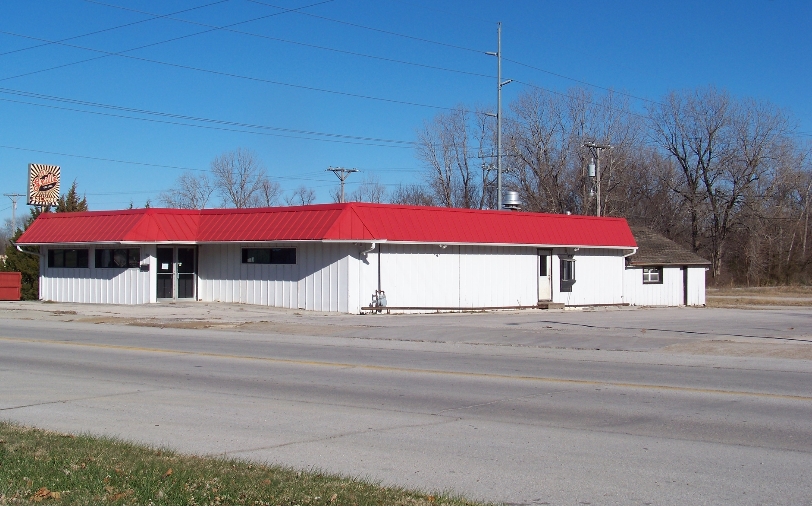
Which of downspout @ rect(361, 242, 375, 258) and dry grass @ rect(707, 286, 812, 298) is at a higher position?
downspout @ rect(361, 242, 375, 258)

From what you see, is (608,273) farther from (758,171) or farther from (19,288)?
(758,171)

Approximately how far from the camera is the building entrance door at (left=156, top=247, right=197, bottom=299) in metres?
32.7

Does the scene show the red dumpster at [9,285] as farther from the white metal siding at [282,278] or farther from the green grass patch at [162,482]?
the green grass patch at [162,482]

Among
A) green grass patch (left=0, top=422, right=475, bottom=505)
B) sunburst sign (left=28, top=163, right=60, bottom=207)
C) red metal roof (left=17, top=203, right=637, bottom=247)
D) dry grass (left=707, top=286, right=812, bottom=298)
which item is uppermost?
sunburst sign (left=28, top=163, right=60, bottom=207)

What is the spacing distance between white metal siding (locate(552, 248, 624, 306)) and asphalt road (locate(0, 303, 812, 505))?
1366cm

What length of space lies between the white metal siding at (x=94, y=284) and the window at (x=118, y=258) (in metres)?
0.18

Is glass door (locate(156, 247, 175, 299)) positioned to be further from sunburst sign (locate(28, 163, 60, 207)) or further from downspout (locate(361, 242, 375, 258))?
sunburst sign (locate(28, 163, 60, 207))

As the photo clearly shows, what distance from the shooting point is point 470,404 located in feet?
36.5

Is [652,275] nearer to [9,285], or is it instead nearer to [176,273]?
[176,273]

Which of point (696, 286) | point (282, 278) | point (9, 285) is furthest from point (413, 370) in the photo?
point (696, 286)

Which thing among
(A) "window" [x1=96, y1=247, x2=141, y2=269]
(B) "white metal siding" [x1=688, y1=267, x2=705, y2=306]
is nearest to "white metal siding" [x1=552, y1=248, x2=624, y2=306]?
(B) "white metal siding" [x1=688, y1=267, x2=705, y2=306]

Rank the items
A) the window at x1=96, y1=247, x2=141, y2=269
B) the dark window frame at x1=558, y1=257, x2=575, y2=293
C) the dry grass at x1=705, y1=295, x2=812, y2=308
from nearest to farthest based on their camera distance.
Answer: the window at x1=96, y1=247, x2=141, y2=269 → the dark window frame at x1=558, y1=257, x2=575, y2=293 → the dry grass at x1=705, y1=295, x2=812, y2=308

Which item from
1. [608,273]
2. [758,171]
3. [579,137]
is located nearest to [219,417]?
[608,273]

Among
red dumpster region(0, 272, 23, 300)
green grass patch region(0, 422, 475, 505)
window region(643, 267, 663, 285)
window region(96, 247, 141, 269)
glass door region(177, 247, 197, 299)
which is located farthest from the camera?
window region(643, 267, 663, 285)
